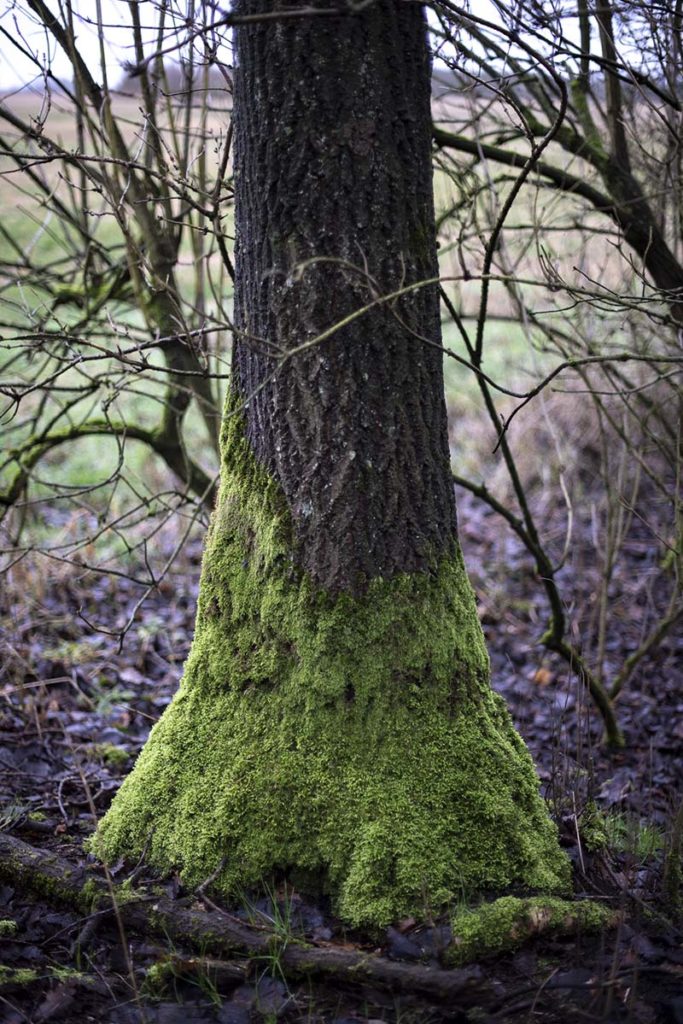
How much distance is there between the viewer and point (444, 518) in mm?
2363

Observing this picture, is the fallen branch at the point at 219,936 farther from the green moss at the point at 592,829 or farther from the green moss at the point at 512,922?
the green moss at the point at 592,829

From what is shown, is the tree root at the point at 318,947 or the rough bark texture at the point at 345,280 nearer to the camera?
the tree root at the point at 318,947

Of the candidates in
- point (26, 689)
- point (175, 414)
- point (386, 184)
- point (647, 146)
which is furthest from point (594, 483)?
point (386, 184)

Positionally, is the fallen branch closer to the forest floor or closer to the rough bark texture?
the forest floor

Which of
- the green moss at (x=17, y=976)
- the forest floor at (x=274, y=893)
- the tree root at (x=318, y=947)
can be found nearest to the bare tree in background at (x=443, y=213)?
the forest floor at (x=274, y=893)

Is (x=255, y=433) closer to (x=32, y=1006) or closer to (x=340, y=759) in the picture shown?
(x=340, y=759)

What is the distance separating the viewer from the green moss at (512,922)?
6.64 feet

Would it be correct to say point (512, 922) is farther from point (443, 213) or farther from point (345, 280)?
point (443, 213)

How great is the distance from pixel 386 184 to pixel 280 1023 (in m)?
2.10

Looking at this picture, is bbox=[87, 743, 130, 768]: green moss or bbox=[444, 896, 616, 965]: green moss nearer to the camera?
bbox=[444, 896, 616, 965]: green moss

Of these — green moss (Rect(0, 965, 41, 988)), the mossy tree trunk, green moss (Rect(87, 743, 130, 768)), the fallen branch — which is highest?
the mossy tree trunk

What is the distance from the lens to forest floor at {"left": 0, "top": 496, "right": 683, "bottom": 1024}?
74.2 inches

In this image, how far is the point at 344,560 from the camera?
7.38ft

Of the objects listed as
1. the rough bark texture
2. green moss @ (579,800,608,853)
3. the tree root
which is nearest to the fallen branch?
the tree root
